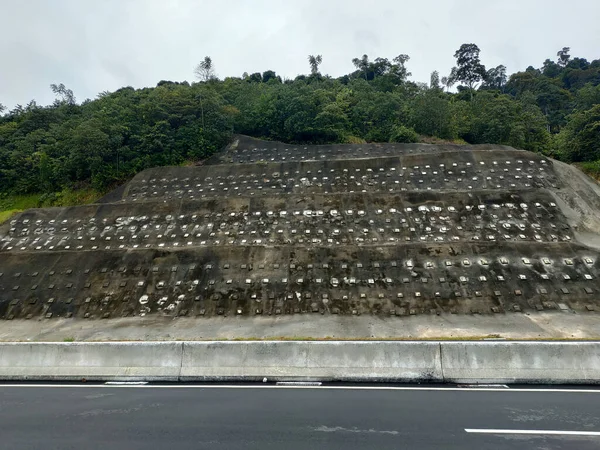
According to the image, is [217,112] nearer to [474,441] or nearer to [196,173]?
[196,173]

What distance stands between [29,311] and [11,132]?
1268 inches

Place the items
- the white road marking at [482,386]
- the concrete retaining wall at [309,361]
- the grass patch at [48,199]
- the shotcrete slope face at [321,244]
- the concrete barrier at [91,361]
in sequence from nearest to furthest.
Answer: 1. the white road marking at [482,386]
2. the concrete retaining wall at [309,361]
3. the concrete barrier at [91,361]
4. the shotcrete slope face at [321,244]
5. the grass patch at [48,199]

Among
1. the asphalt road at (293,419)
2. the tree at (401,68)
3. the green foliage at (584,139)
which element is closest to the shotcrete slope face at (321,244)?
the green foliage at (584,139)

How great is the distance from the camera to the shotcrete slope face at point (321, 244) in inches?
609

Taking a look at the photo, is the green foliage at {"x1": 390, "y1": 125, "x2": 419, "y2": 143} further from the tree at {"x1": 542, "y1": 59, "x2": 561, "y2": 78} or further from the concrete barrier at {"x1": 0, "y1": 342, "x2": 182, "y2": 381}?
the tree at {"x1": 542, "y1": 59, "x2": 561, "y2": 78}

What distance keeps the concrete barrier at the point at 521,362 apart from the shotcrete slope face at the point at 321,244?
602cm

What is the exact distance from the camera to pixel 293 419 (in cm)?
686

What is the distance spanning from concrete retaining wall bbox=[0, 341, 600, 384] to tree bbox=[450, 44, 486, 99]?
2561 inches

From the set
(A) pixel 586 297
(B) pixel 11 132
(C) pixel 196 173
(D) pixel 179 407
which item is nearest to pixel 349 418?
(D) pixel 179 407

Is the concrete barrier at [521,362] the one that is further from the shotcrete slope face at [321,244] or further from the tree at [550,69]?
the tree at [550,69]

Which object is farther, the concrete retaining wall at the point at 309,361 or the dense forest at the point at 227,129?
the dense forest at the point at 227,129

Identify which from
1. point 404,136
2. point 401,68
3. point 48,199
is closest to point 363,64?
point 401,68

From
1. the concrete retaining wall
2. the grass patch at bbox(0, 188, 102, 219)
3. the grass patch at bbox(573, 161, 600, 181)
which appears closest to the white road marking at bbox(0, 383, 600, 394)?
the concrete retaining wall

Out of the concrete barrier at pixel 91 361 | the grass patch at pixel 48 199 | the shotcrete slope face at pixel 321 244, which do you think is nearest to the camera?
the concrete barrier at pixel 91 361
